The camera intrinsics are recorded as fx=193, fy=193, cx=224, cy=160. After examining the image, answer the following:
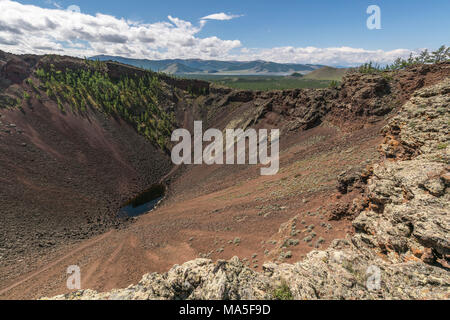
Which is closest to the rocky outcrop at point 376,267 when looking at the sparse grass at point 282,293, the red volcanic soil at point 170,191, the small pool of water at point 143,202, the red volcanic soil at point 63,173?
the sparse grass at point 282,293

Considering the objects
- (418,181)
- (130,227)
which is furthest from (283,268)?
(130,227)

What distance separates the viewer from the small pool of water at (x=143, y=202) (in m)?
37.3

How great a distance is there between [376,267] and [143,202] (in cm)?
Result: 4072

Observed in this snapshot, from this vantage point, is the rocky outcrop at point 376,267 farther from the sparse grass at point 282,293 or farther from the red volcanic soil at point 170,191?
the red volcanic soil at point 170,191

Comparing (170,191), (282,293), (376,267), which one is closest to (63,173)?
(170,191)

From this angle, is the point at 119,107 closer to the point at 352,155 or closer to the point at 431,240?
the point at 352,155

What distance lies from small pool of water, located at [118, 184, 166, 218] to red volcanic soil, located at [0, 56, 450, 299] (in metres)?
1.85

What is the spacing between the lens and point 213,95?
7150cm

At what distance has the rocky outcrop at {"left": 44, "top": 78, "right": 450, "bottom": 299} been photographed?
6.76m

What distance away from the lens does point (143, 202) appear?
4069 cm

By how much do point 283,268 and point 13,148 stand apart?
4966cm

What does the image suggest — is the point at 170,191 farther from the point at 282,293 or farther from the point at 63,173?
the point at 282,293

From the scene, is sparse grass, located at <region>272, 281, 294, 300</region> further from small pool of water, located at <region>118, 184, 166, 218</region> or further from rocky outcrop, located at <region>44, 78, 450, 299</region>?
small pool of water, located at <region>118, 184, 166, 218</region>

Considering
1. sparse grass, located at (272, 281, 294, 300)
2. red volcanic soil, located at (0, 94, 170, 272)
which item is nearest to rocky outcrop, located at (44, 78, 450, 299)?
sparse grass, located at (272, 281, 294, 300)
